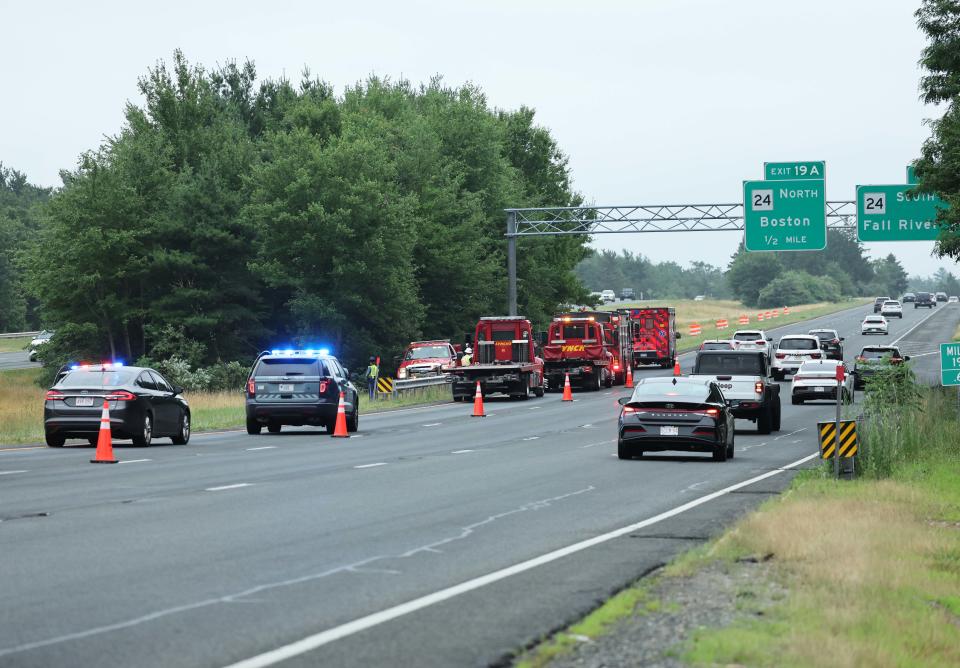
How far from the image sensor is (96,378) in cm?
2820

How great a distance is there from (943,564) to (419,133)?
68.3m

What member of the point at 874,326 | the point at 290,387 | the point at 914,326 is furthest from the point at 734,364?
the point at 914,326

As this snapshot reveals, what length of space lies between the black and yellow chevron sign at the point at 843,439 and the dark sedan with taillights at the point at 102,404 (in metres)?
13.0

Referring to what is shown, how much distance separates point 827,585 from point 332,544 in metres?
4.65

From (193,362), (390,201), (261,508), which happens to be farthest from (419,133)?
(261,508)

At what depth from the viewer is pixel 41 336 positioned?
96.7 m

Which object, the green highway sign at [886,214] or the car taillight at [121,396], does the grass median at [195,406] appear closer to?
the car taillight at [121,396]

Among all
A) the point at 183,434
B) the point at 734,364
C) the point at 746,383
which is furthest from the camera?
the point at 734,364

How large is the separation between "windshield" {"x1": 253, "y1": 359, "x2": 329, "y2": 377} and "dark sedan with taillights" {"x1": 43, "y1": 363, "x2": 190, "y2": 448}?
12.7 ft

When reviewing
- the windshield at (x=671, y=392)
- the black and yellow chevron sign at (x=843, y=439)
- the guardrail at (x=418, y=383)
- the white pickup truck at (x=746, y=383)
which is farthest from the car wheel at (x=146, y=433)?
the guardrail at (x=418, y=383)

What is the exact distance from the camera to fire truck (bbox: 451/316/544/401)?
170 ft

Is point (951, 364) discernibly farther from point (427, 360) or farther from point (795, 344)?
point (795, 344)

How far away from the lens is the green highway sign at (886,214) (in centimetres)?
4141

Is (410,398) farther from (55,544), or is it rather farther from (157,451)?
(55,544)
